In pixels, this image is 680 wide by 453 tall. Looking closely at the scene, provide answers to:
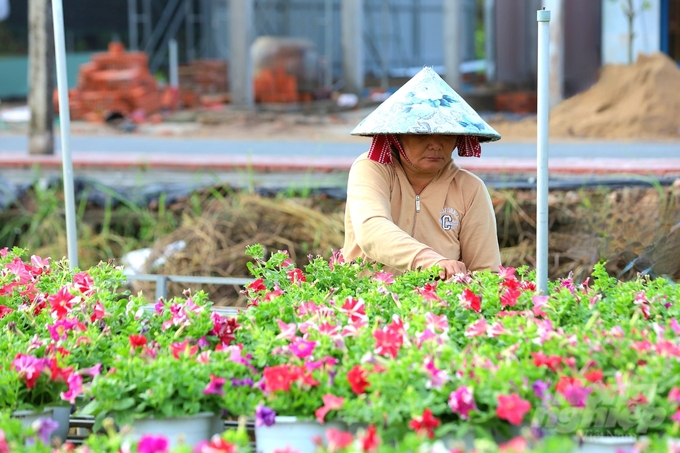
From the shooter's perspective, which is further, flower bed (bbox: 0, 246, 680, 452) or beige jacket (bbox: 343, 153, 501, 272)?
beige jacket (bbox: 343, 153, 501, 272)

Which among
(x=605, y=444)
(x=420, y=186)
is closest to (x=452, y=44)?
(x=420, y=186)

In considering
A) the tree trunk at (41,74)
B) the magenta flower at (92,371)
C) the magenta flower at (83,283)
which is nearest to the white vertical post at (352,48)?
the tree trunk at (41,74)

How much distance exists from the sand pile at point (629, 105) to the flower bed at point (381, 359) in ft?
27.4

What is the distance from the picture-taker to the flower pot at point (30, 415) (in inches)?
70.0

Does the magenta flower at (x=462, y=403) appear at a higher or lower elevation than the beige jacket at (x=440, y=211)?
lower

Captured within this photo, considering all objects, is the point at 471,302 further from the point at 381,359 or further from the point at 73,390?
the point at 73,390

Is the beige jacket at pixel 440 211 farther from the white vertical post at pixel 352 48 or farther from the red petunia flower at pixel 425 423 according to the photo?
the white vertical post at pixel 352 48

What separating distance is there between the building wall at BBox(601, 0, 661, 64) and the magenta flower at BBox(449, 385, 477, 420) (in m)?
11.3

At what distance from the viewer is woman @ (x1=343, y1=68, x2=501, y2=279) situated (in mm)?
2658

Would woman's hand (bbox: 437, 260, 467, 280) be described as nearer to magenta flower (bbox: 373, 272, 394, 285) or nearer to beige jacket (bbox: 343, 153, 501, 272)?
magenta flower (bbox: 373, 272, 394, 285)

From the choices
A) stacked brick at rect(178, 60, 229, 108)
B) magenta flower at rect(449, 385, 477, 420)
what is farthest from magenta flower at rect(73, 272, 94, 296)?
stacked brick at rect(178, 60, 229, 108)

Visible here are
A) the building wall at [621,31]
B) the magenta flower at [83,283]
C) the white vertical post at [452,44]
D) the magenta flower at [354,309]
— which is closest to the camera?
the magenta flower at [354,309]

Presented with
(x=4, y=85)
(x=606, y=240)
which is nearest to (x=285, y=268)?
(x=606, y=240)

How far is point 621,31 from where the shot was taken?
40.6 ft
